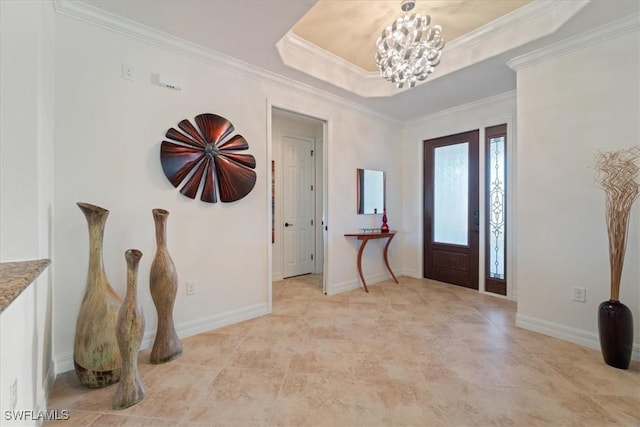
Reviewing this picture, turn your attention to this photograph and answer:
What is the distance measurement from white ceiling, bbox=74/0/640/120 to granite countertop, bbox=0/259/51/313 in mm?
1822

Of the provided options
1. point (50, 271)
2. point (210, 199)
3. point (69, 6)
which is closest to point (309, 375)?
point (210, 199)

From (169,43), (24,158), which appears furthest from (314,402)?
(169,43)

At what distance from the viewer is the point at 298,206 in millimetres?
4738

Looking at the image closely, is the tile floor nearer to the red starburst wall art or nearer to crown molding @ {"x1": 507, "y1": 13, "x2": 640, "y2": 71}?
the red starburst wall art

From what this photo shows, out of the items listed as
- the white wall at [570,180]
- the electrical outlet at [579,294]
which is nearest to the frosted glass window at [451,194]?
the white wall at [570,180]

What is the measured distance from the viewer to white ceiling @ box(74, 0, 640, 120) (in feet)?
6.54

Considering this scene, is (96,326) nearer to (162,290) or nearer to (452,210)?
(162,290)

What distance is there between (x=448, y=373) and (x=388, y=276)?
254cm

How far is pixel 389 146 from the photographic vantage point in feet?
14.6

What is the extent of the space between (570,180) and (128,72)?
3.86m

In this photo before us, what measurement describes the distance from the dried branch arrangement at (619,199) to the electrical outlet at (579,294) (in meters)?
0.32

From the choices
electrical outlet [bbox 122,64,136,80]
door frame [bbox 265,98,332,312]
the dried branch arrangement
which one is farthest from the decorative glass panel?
electrical outlet [bbox 122,64,136,80]

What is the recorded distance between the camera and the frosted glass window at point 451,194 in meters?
3.99

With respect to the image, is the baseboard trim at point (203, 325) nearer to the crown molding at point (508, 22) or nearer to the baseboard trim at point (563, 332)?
the baseboard trim at point (563, 332)
